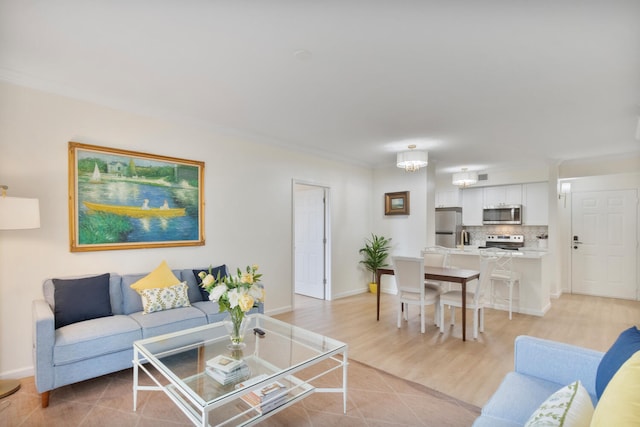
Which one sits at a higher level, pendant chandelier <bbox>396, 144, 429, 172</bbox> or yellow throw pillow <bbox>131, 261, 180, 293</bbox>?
pendant chandelier <bbox>396, 144, 429, 172</bbox>

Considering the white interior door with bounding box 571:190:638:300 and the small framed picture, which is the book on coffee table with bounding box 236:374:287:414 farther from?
the white interior door with bounding box 571:190:638:300

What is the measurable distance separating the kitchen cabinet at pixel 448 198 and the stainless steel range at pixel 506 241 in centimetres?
104

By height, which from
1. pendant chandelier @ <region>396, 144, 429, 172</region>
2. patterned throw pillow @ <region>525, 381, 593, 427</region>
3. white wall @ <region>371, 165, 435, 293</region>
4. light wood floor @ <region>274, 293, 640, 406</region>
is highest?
pendant chandelier @ <region>396, 144, 429, 172</region>

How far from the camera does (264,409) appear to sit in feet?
6.23

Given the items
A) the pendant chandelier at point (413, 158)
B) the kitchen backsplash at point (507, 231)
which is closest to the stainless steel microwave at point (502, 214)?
the kitchen backsplash at point (507, 231)

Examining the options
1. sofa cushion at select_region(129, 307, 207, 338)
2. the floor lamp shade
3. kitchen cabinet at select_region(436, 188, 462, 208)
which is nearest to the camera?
the floor lamp shade

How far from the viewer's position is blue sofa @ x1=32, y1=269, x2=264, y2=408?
7.45ft

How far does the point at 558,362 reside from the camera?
175cm

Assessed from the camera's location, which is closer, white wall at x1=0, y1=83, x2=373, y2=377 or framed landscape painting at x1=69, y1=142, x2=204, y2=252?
white wall at x1=0, y1=83, x2=373, y2=377

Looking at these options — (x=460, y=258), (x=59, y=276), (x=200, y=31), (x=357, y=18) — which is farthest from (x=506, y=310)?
(x=59, y=276)

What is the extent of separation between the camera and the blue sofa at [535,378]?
1.48 m

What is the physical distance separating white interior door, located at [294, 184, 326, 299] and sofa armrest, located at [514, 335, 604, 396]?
4.06m

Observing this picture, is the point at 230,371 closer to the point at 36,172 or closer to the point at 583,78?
Result: the point at 36,172

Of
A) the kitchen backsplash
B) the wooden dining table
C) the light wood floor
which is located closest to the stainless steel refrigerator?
the kitchen backsplash
